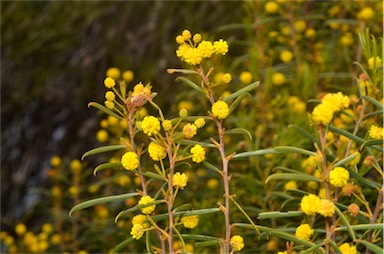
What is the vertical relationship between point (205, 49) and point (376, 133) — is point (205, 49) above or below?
above

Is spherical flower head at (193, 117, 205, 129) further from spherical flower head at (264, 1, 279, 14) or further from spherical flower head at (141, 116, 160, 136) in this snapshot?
spherical flower head at (264, 1, 279, 14)

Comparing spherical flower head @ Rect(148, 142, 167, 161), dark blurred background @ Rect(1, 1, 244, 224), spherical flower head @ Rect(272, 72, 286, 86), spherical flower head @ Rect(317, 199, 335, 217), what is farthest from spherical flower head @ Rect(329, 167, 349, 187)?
dark blurred background @ Rect(1, 1, 244, 224)

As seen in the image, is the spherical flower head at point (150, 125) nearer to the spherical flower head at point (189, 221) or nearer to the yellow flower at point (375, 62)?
the spherical flower head at point (189, 221)

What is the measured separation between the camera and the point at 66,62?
3.23 m

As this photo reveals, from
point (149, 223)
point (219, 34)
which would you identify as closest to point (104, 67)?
point (219, 34)

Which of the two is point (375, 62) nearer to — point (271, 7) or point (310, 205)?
point (310, 205)

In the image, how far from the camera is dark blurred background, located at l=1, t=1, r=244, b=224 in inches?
119

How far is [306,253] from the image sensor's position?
1174 mm

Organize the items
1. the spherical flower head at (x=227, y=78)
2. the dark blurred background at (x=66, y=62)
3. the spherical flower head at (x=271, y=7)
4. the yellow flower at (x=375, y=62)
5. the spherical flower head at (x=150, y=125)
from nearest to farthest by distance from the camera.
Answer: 1. the spherical flower head at (x=150, y=125)
2. the spherical flower head at (x=227, y=78)
3. the yellow flower at (x=375, y=62)
4. the spherical flower head at (x=271, y=7)
5. the dark blurred background at (x=66, y=62)

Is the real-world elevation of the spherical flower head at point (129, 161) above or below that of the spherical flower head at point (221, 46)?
below

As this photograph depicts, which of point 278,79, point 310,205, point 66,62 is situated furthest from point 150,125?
point 66,62

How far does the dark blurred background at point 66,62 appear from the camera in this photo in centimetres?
303

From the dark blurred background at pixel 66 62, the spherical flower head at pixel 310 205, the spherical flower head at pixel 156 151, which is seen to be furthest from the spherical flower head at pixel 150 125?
the dark blurred background at pixel 66 62

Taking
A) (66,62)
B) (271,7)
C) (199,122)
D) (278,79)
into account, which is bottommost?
(66,62)
